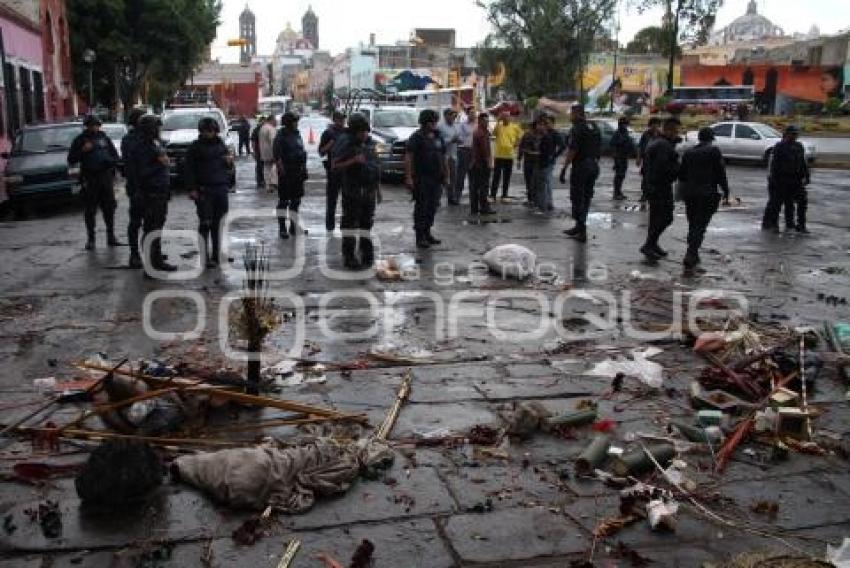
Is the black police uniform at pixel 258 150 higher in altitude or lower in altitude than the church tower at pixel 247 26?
lower

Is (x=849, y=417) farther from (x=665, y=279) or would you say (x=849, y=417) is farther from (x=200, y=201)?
(x=200, y=201)

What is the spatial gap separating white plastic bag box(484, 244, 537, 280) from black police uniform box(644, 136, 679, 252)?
207 centimetres

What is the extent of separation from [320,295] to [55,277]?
357 cm

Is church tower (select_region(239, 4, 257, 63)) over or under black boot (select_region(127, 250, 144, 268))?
over

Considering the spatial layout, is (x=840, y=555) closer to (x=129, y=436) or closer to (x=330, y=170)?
(x=129, y=436)

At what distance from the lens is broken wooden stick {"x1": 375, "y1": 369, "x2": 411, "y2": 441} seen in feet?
17.9

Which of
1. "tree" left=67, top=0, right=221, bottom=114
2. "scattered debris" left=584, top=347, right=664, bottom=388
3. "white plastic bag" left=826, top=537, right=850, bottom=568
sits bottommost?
"white plastic bag" left=826, top=537, right=850, bottom=568

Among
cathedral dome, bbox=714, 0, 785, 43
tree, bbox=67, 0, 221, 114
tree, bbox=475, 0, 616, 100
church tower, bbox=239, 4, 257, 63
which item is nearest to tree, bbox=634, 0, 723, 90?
tree, bbox=475, 0, 616, 100

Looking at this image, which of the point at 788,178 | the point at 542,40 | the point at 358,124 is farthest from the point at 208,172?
the point at 542,40

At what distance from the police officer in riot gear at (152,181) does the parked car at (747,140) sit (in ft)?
74.2

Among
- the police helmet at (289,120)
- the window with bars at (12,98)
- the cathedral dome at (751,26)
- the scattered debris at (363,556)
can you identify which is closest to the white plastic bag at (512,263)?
the police helmet at (289,120)

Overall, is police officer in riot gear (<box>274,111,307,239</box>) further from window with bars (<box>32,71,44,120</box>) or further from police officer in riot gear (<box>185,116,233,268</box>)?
window with bars (<box>32,71,44,120</box>)

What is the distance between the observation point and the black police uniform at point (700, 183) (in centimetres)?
1070

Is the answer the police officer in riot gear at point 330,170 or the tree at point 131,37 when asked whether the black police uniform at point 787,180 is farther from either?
the tree at point 131,37
